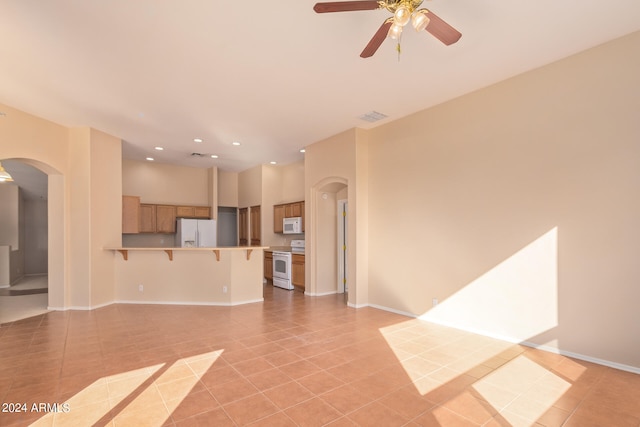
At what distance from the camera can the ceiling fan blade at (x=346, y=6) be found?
2.11 m

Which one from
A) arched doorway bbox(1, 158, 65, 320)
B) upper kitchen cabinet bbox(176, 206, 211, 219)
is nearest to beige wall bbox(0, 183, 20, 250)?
arched doorway bbox(1, 158, 65, 320)

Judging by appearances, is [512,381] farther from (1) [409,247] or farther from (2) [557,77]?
(2) [557,77]

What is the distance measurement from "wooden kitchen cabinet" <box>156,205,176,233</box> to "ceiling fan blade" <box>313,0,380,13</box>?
782cm

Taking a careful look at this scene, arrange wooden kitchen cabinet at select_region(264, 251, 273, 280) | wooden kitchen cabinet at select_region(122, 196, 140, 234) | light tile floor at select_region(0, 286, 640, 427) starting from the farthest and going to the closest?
wooden kitchen cabinet at select_region(264, 251, 273, 280) < wooden kitchen cabinet at select_region(122, 196, 140, 234) < light tile floor at select_region(0, 286, 640, 427)

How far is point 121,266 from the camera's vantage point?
6418 millimetres

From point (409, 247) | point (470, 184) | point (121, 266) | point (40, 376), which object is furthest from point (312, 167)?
point (40, 376)

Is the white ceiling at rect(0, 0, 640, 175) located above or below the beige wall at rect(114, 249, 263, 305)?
above

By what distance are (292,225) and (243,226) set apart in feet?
8.04

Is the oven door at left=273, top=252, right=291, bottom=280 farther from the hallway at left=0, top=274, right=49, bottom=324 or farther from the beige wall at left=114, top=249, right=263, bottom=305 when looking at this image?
the hallway at left=0, top=274, right=49, bottom=324

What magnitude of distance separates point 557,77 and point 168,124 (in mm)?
5703

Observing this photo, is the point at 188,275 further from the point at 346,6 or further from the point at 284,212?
the point at 346,6

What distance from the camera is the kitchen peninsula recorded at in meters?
6.14

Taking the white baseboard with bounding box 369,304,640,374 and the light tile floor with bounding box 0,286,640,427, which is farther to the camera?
the white baseboard with bounding box 369,304,640,374

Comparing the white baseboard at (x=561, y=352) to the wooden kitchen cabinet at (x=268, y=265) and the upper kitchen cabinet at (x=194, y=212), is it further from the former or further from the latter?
the upper kitchen cabinet at (x=194, y=212)
